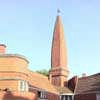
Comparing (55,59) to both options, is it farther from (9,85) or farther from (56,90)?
(9,85)

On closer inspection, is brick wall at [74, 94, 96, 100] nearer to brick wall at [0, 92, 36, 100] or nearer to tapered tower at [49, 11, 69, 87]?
tapered tower at [49, 11, 69, 87]

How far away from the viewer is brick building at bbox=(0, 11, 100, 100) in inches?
1139

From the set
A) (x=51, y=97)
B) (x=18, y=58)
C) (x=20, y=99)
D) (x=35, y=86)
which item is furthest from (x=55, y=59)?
(x=20, y=99)

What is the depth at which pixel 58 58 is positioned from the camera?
5122 cm

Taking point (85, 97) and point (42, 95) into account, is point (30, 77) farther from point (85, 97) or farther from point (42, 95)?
point (85, 97)

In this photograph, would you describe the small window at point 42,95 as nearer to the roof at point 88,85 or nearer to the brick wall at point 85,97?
the brick wall at point 85,97

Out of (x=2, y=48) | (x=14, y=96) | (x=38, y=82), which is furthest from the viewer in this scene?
(x=38, y=82)

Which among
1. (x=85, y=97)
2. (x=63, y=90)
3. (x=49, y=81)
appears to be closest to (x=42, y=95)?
(x=85, y=97)

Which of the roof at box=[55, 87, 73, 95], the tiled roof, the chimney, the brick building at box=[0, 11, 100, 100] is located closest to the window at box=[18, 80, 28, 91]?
the brick building at box=[0, 11, 100, 100]

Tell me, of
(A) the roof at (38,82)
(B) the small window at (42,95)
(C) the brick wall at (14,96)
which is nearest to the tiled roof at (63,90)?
(A) the roof at (38,82)

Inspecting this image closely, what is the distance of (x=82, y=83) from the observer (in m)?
45.4

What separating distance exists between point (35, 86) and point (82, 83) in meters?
12.9

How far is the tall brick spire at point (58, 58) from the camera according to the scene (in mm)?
48775

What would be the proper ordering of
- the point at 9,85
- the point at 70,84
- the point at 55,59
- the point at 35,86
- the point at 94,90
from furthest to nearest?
the point at 55,59 → the point at 70,84 → the point at 94,90 → the point at 35,86 → the point at 9,85
